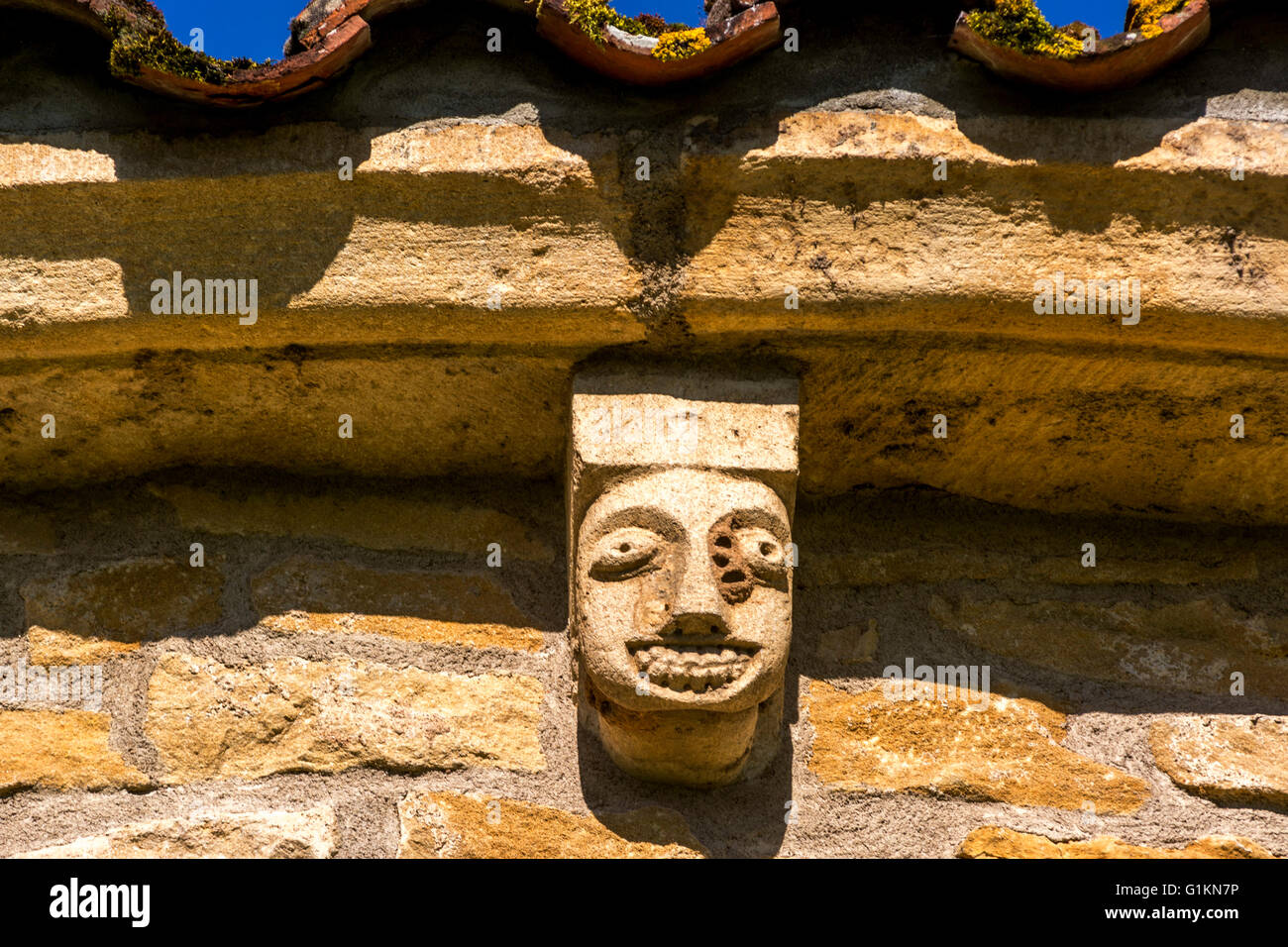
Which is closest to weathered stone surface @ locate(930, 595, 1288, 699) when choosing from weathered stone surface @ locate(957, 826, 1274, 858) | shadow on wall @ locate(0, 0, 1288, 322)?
weathered stone surface @ locate(957, 826, 1274, 858)

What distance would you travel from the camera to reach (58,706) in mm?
1997

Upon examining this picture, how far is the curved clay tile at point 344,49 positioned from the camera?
71.9 inches

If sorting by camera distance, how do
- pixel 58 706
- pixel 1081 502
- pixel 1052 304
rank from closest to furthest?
1. pixel 1052 304
2. pixel 58 706
3. pixel 1081 502

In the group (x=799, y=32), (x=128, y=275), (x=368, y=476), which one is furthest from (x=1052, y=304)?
(x=128, y=275)

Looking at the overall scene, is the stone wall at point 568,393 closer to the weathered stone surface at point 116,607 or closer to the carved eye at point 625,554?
the weathered stone surface at point 116,607

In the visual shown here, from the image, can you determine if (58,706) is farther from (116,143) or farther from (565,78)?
(565,78)

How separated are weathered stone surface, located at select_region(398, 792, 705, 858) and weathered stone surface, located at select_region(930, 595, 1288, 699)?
532 millimetres

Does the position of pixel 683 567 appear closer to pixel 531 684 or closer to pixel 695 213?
pixel 531 684

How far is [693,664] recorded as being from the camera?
177 cm

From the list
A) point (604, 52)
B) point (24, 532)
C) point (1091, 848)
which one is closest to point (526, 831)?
point (1091, 848)

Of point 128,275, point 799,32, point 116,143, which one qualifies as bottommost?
point 128,275

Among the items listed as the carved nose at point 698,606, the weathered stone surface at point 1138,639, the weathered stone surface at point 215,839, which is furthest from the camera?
the weathered stone surface at point 1138,639

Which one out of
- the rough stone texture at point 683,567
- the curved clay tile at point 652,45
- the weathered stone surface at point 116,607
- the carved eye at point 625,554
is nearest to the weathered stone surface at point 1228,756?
the rough stone texture at point 683,567

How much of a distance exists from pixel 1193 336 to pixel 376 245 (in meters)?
1.11
